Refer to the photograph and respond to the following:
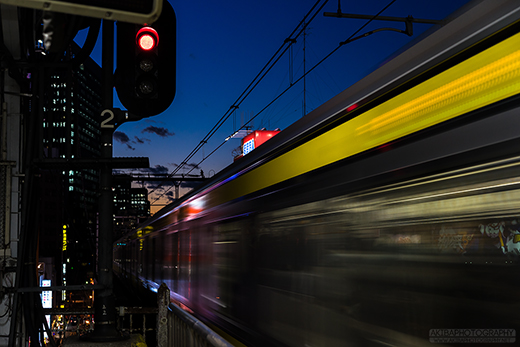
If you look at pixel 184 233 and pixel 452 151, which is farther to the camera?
pixel 184 233

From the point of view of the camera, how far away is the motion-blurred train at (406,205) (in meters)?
2.05

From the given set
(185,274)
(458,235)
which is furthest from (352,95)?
(185,274)

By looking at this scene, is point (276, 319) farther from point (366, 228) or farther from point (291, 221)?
point (366, 228)

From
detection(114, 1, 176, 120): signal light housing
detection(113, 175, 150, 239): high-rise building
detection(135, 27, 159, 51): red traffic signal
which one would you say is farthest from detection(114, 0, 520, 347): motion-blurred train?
detection(113, 175, 150, 239): high-rise building

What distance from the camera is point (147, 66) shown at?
3945mm

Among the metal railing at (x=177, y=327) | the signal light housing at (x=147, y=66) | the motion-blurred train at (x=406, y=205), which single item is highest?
the signal light housing at (x=147, y=66)

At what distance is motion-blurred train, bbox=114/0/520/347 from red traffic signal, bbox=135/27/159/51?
1.23 meters

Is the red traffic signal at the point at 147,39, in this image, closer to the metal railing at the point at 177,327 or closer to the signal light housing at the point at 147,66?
the signal light housing at the point at 147,66

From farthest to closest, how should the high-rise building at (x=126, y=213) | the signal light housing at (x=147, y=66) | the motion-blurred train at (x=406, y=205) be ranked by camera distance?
the high-rise building at (x=126, y=213) → the signal light housing at (x=147, y=66) → the motion-blurred train at (x=406, y=205)

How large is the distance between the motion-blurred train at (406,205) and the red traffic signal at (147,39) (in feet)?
4.02

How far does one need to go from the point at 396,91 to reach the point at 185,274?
596cm

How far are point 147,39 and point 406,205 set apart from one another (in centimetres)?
237

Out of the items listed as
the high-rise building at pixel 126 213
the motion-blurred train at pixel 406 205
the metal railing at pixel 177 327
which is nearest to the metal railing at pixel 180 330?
the metal railing at pixel 177 327

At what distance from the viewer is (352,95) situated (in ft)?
10.6
